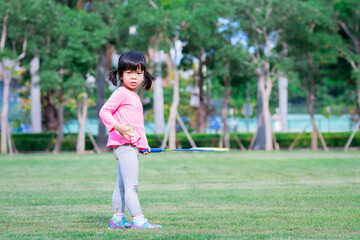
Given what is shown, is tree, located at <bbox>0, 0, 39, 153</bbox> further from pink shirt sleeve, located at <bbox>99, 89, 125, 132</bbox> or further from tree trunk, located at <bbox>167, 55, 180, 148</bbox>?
pink shirt sleeve, located at <bbox>99, 89, 125, 132</bbox>

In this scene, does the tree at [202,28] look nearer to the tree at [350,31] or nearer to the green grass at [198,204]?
the tree at [350,31]

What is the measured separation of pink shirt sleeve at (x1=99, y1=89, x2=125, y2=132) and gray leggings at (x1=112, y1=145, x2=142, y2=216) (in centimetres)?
26

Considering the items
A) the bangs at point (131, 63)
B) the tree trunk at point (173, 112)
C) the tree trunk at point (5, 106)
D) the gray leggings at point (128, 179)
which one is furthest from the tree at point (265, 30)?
the gray leggings at point (128, 179)

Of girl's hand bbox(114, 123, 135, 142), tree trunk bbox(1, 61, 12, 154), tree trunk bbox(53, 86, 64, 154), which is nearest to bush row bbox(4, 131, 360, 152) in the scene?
tree trunk bbox(53, 86, 64, 154)

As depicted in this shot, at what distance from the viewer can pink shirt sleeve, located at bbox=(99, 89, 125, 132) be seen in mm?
5820

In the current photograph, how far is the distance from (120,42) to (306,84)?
8.84 meters

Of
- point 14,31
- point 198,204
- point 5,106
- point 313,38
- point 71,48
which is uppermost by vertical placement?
point 14,31

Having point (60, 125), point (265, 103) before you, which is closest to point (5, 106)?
point (60, 125)

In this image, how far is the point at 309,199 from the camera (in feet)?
28.0

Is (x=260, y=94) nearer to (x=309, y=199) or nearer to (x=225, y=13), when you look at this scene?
(x=225, y=13)

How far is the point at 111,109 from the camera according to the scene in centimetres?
596

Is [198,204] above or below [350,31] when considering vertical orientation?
below

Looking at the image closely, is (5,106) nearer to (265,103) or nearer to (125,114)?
(265,103)

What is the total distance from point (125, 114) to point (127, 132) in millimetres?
303
